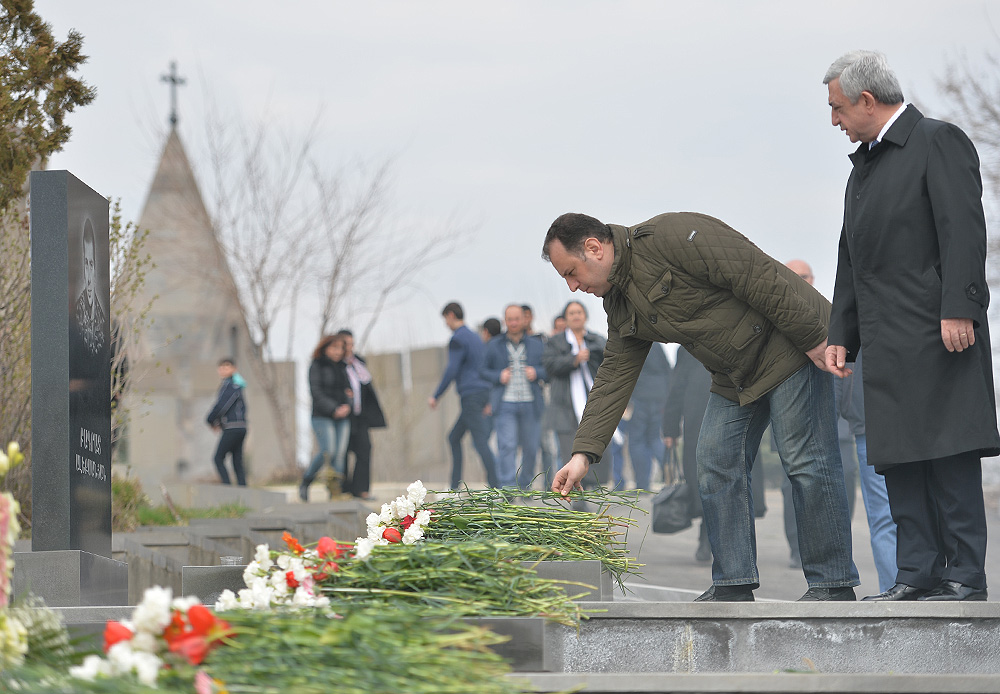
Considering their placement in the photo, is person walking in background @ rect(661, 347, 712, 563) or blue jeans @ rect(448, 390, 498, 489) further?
blue jeans @ rect(448, 390, 498, 489)

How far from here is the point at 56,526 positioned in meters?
4.57

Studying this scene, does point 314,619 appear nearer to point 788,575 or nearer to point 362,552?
point 362,552

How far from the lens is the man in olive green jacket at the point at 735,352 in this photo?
4.16m

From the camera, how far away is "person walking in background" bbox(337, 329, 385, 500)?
42.1 ft

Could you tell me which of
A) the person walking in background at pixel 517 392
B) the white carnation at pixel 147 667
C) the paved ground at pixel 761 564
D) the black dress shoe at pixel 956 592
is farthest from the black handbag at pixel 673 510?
the white carnation at pixel 147 667

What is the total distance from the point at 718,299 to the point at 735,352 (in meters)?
0.22

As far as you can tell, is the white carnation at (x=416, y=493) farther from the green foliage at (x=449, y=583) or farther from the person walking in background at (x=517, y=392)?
the person walking in background at (x=517, y=392)

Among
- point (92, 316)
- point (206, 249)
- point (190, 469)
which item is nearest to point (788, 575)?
point (92, 316)

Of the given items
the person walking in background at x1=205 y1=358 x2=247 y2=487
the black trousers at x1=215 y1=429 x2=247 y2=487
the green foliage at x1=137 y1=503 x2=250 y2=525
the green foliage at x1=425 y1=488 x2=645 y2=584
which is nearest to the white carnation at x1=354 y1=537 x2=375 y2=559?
the green foliage at x1=425 y1=488 x2=645 y2=584

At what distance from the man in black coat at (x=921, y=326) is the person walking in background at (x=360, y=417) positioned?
9211 mm

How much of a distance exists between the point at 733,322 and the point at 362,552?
180cm

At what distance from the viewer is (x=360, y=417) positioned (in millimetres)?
12953

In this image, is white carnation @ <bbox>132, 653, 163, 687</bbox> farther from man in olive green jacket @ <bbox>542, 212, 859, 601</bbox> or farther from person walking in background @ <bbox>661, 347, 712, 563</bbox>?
person walking in background @ <bbox>661, 347, 712, 563</bbox>

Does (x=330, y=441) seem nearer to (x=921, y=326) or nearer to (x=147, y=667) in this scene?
(x=921, y=326)
